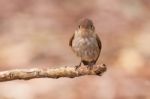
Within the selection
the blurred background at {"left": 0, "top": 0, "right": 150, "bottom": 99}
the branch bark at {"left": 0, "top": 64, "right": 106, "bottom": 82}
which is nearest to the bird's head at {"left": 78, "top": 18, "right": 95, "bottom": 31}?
the branch bark at {"left": 0, "top": 64, "right": 106, "bottom": 82}

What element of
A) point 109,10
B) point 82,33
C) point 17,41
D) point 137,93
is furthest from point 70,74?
point 109,10

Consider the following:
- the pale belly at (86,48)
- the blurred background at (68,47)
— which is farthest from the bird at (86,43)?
the blurred background at (68,47)

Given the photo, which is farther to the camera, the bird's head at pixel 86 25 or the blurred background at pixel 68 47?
the blurred background at pixel 68 47

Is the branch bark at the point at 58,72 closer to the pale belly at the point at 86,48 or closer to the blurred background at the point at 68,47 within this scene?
the pale belly at the point at 86,48

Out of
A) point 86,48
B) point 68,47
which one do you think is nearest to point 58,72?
point 86,48

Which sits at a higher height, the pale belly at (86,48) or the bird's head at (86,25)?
the bird's head at (86,25)

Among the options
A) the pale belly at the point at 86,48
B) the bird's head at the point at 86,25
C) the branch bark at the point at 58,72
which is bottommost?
the branch bark at the point at 58,72

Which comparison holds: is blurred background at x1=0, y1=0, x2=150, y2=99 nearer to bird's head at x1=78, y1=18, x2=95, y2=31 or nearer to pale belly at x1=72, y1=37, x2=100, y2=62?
pale belly at x1=72, y1=37, x2=100, y2=62
